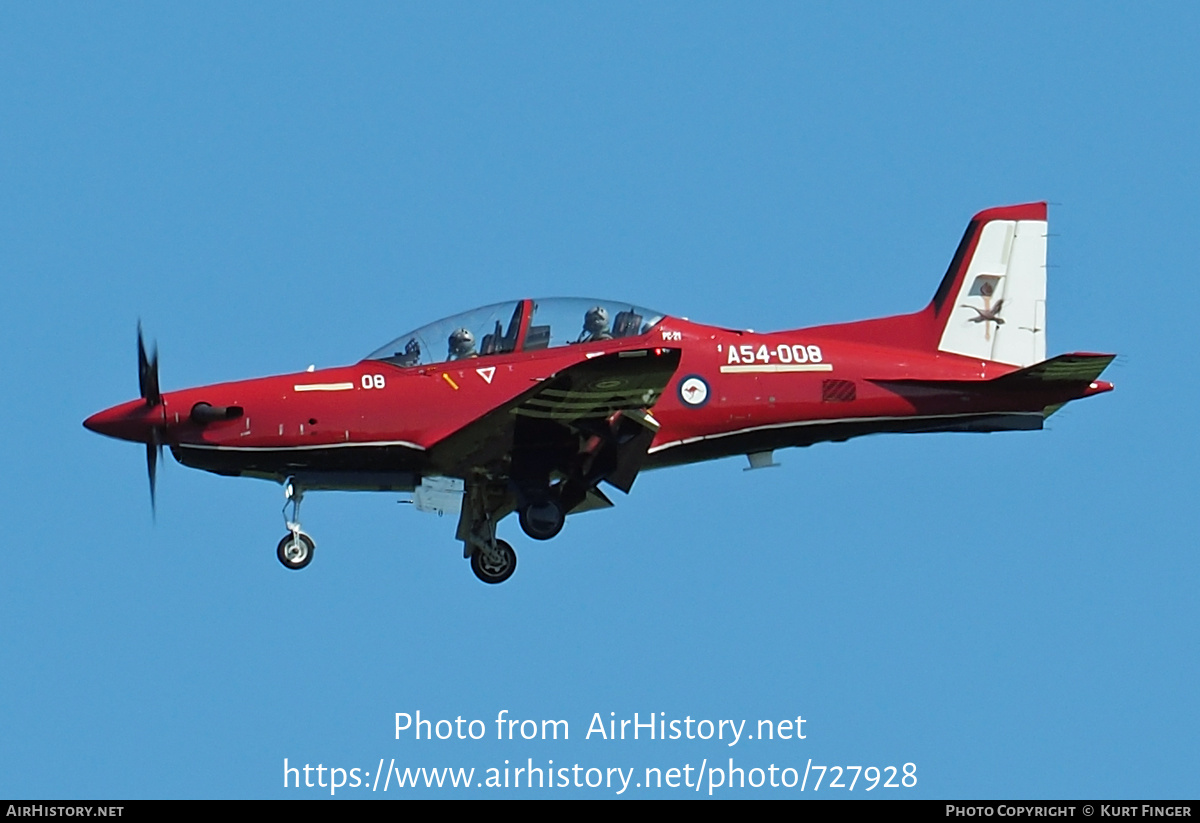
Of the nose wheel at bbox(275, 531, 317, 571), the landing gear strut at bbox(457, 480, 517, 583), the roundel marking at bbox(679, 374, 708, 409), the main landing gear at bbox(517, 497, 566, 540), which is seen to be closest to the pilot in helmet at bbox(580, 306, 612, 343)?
the roundel marking at bbox(679, 374, 708, 409)

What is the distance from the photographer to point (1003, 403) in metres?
23.7

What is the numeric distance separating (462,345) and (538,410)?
4.37 feet

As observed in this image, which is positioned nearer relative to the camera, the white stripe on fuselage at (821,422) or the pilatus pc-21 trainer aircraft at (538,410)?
the pilatus pc-21 trainer aircraft at (538,410)

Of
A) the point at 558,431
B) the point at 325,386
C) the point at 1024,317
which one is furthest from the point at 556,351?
the point at 1024,317

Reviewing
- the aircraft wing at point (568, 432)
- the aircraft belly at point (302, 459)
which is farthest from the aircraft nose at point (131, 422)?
the aircraft wing at point (568, 432)

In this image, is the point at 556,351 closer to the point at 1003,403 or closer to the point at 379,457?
the point at 379,457

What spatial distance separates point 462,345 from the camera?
22828mm

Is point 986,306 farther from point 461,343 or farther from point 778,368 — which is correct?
point 461,343

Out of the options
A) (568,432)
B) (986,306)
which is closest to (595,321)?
(568,432)

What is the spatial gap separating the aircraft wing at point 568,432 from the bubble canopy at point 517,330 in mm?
906

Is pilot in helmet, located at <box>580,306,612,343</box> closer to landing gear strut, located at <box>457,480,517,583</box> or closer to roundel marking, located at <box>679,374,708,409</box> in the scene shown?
roundel marking, located at <box>679,374,708,409</box>

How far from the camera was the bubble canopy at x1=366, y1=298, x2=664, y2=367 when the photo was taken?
74.7 ft

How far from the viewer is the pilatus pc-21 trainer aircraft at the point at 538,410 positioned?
22.5 meters

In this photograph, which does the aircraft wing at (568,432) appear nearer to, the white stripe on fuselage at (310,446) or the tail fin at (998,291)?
the white stripe on fuselage at (310,446)
